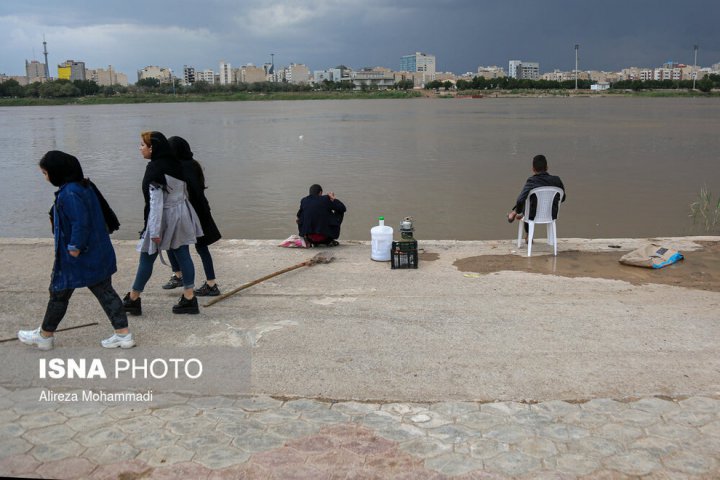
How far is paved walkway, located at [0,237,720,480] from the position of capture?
344cm

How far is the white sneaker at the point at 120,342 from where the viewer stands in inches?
194

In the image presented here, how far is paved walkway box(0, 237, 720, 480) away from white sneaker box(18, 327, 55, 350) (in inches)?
2.7

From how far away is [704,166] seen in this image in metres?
24.0

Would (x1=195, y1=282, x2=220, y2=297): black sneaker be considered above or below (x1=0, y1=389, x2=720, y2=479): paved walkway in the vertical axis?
above

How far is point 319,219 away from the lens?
8.29 meters

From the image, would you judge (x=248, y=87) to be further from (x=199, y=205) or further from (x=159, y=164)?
(x=159, y=164)

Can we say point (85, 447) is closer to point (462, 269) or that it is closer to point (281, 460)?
point (281, 460)

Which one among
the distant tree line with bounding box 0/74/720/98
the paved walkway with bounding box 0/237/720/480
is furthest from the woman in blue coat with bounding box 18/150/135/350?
the distant tree line with bounding box 0/74/720/98

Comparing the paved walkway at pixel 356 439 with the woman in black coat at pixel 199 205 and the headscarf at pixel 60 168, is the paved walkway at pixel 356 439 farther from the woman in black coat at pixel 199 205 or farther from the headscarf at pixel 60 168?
the woman in black coat at pixel 199 205

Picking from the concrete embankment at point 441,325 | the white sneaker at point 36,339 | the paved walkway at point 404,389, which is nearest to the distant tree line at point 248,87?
the concrete embankment at point 441,325

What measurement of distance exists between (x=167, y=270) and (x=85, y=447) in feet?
12.6

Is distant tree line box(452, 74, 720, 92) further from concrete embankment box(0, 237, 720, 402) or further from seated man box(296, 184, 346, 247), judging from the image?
concrete embankment box(0, 237, 720, 402)

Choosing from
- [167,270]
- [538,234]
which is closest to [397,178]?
[538,234]

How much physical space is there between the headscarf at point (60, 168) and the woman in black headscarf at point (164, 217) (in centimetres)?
73
